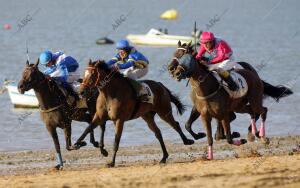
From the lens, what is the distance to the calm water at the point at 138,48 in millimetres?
26125

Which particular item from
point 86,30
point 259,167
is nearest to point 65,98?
point 259,167

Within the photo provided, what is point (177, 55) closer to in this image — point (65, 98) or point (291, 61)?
point (65, 98)

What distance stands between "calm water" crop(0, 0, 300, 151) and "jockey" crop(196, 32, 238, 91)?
6.62m

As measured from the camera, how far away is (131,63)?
17266mm

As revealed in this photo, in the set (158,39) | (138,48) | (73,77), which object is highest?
(73,77)

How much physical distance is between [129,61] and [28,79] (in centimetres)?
214

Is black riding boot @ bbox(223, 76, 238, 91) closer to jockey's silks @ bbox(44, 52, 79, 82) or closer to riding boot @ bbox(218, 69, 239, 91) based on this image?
riding boot @ bbox(218, 69, 239, 91)

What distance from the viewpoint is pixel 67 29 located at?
88.9 m

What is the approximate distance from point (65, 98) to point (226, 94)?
332cm

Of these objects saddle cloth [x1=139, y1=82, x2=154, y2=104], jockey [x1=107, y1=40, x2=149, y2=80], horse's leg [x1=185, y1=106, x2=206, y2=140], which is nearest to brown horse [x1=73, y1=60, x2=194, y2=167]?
saddle cloth [x1=139, y1=82, x2=154, y2=104]

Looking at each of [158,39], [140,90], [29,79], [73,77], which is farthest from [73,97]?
[158,39]

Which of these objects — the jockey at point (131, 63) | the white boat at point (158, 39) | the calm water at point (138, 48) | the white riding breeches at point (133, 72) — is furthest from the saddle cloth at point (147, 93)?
the white boat at point (158, 39)

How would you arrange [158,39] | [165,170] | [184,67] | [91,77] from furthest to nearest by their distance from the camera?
[158,39] → [91,77] → [184,67] → [165,170]

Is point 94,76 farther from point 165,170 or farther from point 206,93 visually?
point 165,170
